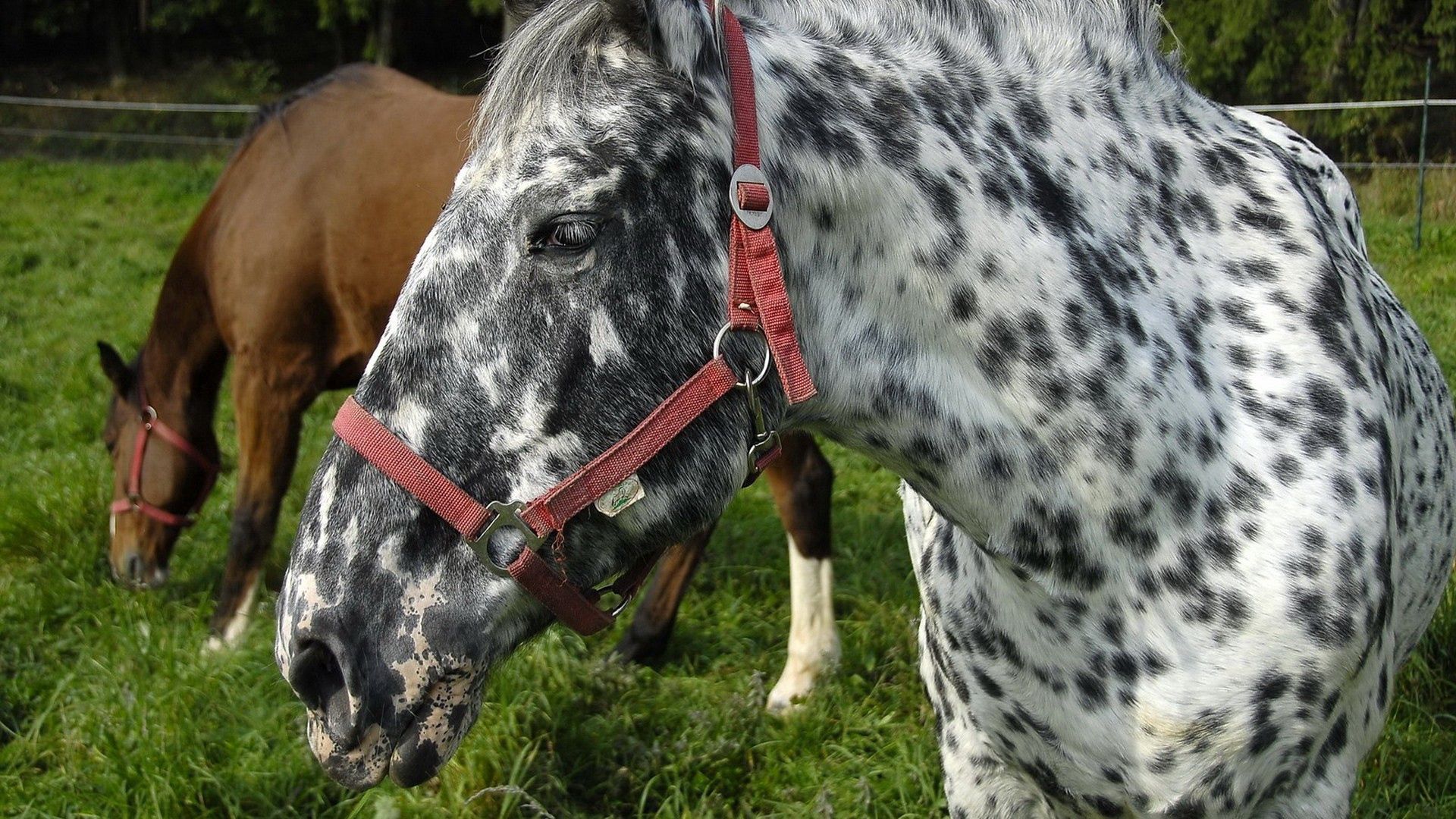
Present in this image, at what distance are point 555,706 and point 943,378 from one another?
205 cm

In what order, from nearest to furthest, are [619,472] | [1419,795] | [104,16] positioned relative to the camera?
[619,472] < [1419,795] < [104,16]

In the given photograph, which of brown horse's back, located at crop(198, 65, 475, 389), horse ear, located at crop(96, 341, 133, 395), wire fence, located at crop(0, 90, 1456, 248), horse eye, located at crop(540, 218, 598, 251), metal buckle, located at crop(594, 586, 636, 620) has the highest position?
horse eye, located at crop(540, 218, 598, 251)

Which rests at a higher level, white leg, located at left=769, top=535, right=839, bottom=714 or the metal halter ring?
the metal halter ring

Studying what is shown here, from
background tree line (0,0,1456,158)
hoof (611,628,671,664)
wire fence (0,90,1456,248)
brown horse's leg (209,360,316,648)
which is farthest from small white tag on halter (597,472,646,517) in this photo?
wire fence (0,90,1456,248)

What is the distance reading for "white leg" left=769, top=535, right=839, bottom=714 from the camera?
380 centimetres

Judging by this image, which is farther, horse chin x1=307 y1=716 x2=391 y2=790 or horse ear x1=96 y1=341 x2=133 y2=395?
horse ear x1=96 y1=341 x2=133 y2=395

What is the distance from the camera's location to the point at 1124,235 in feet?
5.64

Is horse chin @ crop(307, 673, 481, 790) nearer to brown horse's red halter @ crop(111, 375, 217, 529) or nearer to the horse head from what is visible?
the horse head

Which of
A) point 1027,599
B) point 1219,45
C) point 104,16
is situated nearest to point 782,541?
point 1027,599

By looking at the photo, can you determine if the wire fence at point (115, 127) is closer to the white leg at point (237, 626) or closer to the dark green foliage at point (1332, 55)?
the dark green foliage at point (1332, 55)

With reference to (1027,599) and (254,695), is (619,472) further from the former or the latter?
(254,695)

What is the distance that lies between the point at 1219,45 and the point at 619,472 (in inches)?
409

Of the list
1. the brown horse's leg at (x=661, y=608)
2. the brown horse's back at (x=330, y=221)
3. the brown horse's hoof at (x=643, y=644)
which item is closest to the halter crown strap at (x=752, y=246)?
the brown horse's leg at (x=661, y=608)

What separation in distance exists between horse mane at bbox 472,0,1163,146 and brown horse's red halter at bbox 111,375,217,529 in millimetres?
3716
